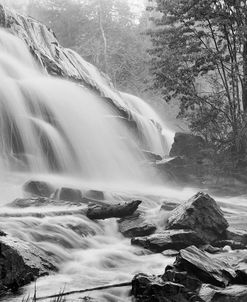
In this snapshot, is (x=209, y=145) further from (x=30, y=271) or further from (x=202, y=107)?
(x=30, y=271)

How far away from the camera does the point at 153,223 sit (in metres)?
8.48

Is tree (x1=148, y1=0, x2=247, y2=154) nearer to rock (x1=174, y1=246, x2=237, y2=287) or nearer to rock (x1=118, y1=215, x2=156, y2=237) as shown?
rock (x1=118, y1=215, x2=156, y2=237)

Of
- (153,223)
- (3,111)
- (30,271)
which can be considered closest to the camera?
(30,271)

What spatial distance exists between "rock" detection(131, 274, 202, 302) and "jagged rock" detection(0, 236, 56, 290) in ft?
4.49

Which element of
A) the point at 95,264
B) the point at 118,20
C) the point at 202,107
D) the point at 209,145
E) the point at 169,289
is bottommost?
the point at 95,264

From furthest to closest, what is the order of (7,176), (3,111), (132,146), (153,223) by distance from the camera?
(132,146) → (3,111) → (7,176) → (153,223)

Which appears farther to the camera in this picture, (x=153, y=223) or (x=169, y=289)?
(x=153, y=223)

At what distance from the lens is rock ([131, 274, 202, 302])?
4605mm

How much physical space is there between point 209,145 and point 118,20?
26452 millimetres

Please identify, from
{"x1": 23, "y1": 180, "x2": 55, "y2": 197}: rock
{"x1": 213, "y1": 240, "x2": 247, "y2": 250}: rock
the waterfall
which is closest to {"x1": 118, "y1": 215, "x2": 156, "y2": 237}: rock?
{"x1": 213, "y1": 240, "x2": 247, "y2": 250}: rock

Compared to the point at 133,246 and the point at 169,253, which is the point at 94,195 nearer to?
the point at 133,246

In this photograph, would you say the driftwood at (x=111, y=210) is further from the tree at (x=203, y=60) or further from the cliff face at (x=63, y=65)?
the cliff face at (x=63, y=65)

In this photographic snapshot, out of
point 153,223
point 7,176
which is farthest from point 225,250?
point 7,176

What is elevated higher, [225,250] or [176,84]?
[176,84]
